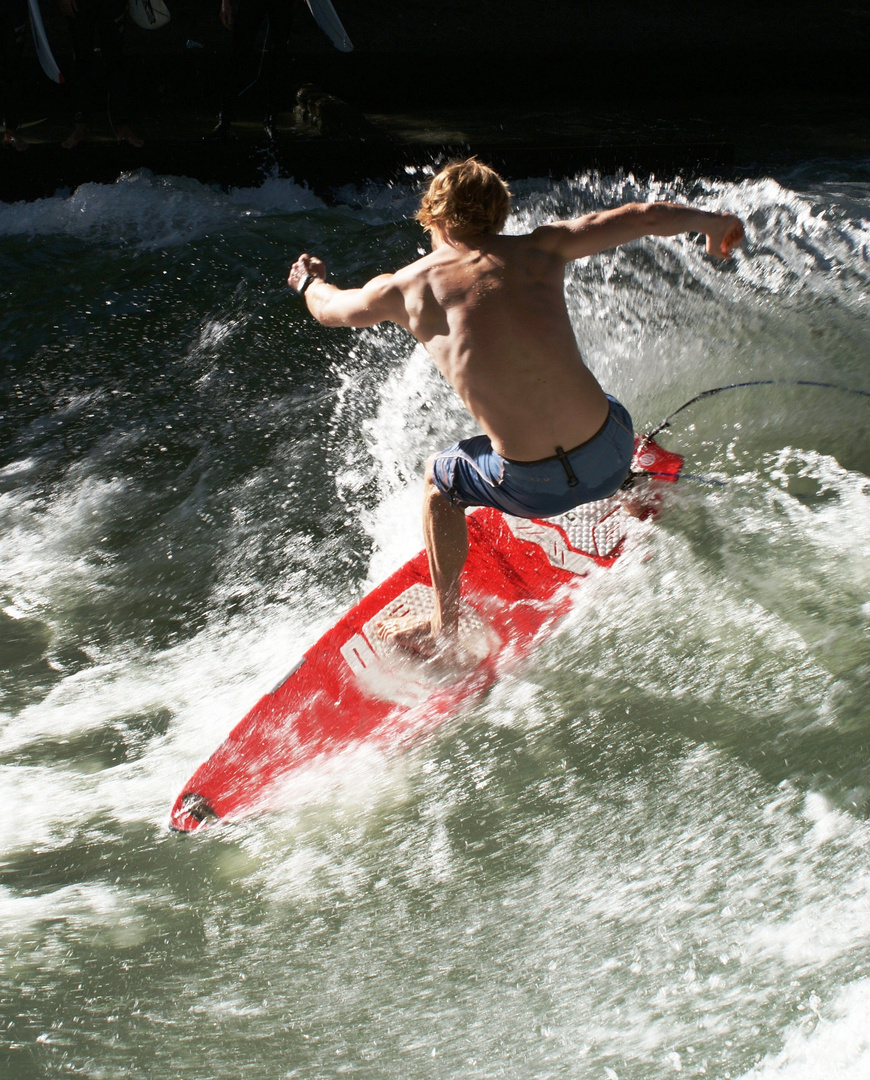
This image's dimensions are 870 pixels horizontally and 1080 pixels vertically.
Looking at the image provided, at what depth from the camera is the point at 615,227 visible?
2.60 metres

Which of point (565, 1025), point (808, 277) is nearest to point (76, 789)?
point (565, 1025)

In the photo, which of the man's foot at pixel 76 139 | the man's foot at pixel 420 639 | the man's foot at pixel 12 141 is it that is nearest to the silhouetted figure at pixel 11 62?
the man's foot at pixel 12 141

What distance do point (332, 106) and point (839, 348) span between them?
17.8 feet

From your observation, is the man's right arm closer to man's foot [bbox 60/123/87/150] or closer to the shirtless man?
the shirtless man

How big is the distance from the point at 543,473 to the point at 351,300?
76 cm

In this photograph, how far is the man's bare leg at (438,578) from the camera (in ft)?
10.1

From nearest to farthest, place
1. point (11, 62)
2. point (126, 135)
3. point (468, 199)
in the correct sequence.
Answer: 1. point (468, 199)
2. point (11, 62)
3. point (126, 135)

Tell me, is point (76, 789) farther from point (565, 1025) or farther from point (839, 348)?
point (839, 348)

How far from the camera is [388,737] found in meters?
3.21

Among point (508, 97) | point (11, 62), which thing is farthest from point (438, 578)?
point (508, 97)

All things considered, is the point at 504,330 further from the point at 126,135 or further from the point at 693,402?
the point at 126,135

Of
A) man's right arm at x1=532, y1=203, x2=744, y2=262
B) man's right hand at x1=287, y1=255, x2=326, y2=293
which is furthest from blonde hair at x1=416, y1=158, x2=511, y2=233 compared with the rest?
man's right hand at x1=287, y1=255, x2=326, y2=293

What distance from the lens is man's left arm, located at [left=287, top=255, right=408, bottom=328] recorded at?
264 centimetres

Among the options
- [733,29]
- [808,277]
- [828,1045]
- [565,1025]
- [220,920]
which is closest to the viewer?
[828,1045]
